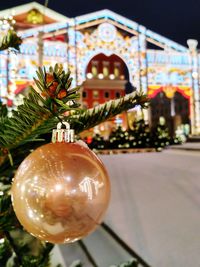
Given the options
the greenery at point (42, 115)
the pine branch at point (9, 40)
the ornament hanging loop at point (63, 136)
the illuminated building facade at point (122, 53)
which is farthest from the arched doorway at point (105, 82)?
the ornament hanging loop at point (63, 136)

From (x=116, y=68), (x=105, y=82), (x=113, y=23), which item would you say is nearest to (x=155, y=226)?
(x=113, y=23)

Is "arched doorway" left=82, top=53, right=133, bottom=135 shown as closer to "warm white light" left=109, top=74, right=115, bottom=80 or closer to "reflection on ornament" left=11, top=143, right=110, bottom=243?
"warm white light" left=109, top=74, right=115, bottom=80

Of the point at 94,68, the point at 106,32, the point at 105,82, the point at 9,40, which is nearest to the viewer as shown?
the point at 9,40

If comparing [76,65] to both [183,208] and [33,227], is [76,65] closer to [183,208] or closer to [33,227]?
[183,208]

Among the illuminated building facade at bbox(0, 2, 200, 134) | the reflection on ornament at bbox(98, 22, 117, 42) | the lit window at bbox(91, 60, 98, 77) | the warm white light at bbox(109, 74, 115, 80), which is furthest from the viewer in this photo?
the warm white light at bbox(109, 74, 115, 80)

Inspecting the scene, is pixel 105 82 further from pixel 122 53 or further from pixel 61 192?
pixel 61 192

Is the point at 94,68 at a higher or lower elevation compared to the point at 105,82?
higher

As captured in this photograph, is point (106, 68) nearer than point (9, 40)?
No

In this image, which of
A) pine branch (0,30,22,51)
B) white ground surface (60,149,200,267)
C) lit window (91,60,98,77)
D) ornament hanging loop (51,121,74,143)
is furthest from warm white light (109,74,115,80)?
ornament hanging loop (51,121,74,143)

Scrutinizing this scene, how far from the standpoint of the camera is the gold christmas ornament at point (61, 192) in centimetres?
57

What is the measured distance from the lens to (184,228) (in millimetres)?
1618

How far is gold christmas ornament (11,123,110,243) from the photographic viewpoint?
0.57m

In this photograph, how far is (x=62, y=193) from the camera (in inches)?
22.5

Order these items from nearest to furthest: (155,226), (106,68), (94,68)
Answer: (155,226) → (94,68) → (106,68)
